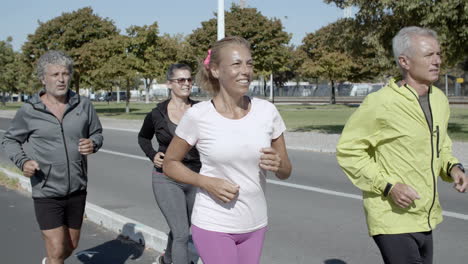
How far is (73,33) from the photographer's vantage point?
134 feet

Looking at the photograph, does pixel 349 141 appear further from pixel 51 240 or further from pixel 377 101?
pixel 51 240

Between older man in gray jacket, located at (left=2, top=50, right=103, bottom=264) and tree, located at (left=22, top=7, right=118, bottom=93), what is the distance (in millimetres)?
36777

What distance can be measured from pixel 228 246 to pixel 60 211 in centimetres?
169

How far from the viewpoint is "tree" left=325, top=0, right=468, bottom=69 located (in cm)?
1599

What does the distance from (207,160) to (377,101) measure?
99cm

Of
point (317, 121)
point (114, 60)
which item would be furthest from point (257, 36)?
point (317, 121)

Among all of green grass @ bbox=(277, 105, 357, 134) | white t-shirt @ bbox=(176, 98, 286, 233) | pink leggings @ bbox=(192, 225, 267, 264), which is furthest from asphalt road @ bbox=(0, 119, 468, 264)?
green grass @ bbox=(277, 105, 357, 134)

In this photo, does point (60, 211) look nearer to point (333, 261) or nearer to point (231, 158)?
point (231, 158)

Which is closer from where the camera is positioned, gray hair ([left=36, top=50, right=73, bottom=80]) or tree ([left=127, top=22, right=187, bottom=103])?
gray hair ([left=36, top=50, right=73, bottom=80])

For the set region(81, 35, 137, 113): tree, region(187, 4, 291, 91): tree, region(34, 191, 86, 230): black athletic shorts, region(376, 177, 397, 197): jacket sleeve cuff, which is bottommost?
region(34, 191, 86, 230): black athletic shorts

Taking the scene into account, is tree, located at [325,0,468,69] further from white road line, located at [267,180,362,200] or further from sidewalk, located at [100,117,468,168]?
white road line, located at [267,180,362,200]

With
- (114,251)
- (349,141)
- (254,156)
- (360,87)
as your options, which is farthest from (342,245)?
(360,87)

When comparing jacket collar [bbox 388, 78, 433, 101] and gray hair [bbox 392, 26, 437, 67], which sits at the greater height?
gray hair [bbox 392, 26, 437, 67]

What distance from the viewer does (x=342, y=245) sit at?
5.91 metres
